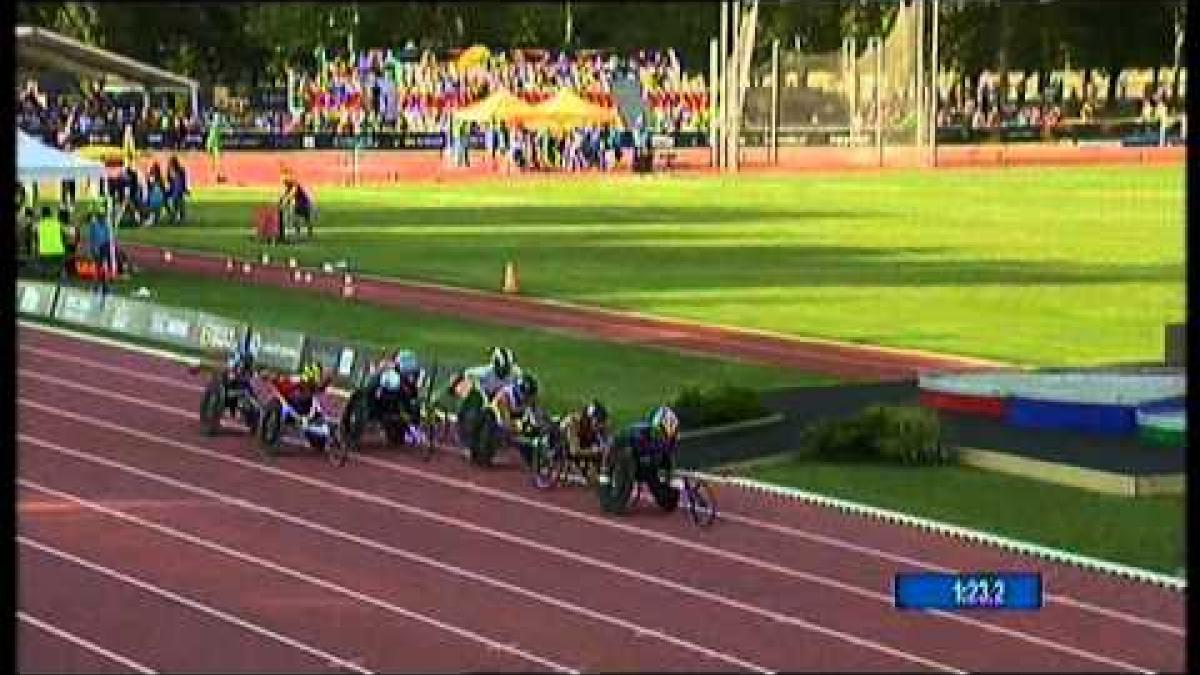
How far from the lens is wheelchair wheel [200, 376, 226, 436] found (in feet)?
56.7

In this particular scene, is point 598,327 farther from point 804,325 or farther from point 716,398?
point 716,398

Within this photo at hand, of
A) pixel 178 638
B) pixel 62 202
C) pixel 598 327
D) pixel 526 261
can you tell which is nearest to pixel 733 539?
pixel 178 638

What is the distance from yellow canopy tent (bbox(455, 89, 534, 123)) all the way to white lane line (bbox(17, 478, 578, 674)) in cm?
2361

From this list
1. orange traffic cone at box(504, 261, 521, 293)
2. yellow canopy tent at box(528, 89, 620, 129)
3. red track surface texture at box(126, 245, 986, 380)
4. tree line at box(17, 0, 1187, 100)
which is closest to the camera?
tree line at box(17, 0, 1187, 100)

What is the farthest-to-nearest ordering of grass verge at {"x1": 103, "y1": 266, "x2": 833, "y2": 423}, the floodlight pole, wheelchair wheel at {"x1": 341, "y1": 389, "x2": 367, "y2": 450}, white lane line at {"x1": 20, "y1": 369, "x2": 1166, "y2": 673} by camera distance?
the floodlight pole, grass verge at {"x1": 103, "y1": 266, "x2": 833, "y2": 423}, wheelchair wheel at {"x1": 341, "y1": 389, "x2": 367, "y2": 450}, white lane line at {"x1": 20, "y1": 369, "x2": 1166, "y2": 673}

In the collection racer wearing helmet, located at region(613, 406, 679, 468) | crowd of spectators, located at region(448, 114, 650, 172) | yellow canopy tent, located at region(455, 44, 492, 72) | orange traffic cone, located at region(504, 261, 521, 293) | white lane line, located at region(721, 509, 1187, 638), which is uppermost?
yellow canopy tent, located at region(455, 44, 492, 72)

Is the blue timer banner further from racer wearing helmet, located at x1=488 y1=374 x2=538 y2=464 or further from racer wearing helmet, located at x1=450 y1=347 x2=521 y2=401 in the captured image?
racer wearing helmet, located at x1=450 y1=347 x2=521 y2=401

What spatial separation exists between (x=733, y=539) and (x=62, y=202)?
32318mm

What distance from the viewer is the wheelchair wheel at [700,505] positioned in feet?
43.1

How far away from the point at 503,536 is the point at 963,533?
296 cm

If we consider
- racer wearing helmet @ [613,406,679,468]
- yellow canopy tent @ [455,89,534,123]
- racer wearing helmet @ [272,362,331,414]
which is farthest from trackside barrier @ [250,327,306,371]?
yellow canopy tent @ [455,89,534,123]

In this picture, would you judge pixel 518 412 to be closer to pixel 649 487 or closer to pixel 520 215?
pixel 649 487

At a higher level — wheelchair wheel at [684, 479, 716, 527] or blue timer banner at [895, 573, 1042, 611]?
blue timer banner at [895, 573, 1042, 611]

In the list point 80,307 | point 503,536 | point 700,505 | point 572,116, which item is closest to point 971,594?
point 503,536
